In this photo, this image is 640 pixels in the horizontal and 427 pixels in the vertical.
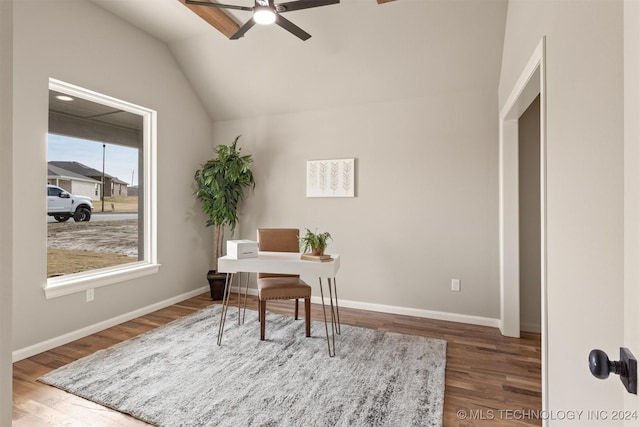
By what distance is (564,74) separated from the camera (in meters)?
1.38

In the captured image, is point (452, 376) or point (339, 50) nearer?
point (452, 376)

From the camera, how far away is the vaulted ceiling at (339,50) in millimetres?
2926

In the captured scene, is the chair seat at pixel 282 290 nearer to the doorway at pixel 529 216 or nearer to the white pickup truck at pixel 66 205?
the white pickup truck at pixel 66 205

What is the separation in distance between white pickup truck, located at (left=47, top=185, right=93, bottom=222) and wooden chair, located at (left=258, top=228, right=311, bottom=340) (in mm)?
1797

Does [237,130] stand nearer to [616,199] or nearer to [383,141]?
→ [383,141]

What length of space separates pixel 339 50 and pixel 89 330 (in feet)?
12.2

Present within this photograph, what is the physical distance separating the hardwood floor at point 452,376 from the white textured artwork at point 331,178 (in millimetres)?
1478

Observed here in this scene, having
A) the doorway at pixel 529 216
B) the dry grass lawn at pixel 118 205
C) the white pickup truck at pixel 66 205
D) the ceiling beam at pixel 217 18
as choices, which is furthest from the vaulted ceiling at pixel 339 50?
the white pickup truck at pixel 66 205

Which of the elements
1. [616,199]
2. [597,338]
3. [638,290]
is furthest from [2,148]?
[597,338]

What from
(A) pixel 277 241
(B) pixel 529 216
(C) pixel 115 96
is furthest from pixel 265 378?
(C) pixel 115 96

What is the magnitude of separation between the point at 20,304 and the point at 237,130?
9.92ft

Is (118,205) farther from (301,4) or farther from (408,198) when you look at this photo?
(408,198)

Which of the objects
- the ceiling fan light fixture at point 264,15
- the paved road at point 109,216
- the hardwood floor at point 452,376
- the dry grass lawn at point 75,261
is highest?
the ceiling fan light fixture at point 264,15

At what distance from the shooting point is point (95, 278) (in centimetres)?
313
